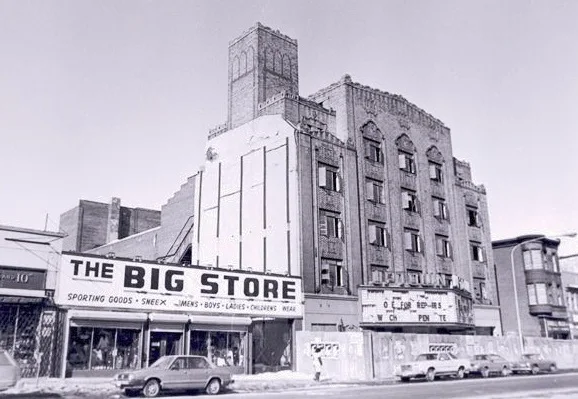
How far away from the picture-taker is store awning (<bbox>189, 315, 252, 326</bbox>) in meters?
30.5

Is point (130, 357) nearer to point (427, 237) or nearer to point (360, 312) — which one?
point (360, 312)

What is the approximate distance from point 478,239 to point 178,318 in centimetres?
3252

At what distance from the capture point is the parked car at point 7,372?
17.2m

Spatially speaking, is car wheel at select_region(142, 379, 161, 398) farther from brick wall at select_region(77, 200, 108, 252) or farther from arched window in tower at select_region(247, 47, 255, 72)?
brick wall at select_region(77, 200, 108, 252)

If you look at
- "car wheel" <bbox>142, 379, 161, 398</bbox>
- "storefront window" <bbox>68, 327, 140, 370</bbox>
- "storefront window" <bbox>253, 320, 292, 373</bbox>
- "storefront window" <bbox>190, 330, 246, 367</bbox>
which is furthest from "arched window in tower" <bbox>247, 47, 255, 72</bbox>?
"car wheel" <bbox>142, 379, 161, 398</bbox>

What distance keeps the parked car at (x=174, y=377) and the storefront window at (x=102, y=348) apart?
6.58m

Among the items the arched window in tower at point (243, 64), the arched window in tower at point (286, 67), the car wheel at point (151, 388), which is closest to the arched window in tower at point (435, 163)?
the arched window in tower at point (286, 67)

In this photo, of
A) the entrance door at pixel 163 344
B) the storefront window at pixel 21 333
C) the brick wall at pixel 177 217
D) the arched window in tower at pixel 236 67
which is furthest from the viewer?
the brick wall at pixel 177 217

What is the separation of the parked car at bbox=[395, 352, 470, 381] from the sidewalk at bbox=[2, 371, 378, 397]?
61.9 inches

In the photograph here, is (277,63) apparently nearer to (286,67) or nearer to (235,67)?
(286,67)

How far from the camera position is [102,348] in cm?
2750

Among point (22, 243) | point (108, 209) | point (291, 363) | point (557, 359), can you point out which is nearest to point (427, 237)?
point (557, 359)

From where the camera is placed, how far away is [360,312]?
37.5 meters

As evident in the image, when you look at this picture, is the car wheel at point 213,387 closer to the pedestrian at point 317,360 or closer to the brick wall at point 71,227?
the pedestrian at point 317,360
